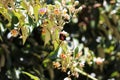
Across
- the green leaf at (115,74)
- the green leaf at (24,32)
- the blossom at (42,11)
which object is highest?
the green leaf at (115,74)

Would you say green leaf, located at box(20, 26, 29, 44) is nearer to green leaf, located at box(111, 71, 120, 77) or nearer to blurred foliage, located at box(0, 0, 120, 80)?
blurred foliage, located at box(0, 0, 120, 80)

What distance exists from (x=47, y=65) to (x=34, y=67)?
5 cm

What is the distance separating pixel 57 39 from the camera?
1117 millimetres

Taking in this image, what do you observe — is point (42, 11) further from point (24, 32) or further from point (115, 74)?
point (115, 74)

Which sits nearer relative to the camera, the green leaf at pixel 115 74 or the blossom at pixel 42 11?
the blossom at pixel 42 11

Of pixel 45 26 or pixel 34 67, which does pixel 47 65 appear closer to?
pixel 34 67

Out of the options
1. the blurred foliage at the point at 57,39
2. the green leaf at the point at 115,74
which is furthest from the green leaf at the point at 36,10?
the green leaf at the point at 115,74

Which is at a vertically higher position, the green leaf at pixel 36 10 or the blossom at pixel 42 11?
the green leaf at pixel 36 10

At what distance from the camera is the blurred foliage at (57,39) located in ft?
3.57

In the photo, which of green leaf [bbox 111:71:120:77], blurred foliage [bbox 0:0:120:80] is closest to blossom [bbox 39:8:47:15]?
blurred foliage [bbox 0:0:120:80]

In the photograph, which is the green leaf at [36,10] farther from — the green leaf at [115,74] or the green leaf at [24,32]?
the green leaf at [115,74]

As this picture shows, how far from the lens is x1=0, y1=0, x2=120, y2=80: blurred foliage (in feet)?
3.57

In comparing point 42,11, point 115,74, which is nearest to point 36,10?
point 42,11

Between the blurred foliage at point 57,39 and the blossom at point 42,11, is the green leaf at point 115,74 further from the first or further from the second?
the blossom at point 42,11
